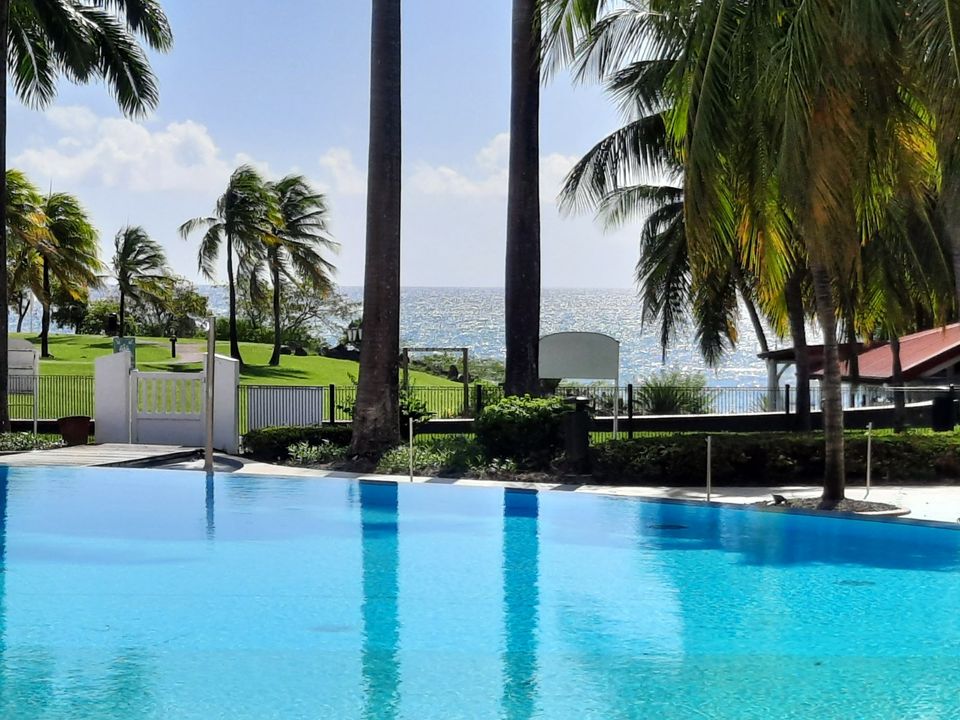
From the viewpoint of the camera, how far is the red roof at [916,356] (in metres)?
31.9

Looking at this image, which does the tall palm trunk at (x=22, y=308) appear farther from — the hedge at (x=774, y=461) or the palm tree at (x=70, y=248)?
the hedge at (x=774, y=461)

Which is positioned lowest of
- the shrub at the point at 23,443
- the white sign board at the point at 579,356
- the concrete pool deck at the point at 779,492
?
the concrete pool deck at the point at 779,492

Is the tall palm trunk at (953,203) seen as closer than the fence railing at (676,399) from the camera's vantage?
Yes

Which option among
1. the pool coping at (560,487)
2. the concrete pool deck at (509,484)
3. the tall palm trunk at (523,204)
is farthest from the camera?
the tall palm trunk at (523,204)

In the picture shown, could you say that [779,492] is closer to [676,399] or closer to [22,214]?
[676,399]

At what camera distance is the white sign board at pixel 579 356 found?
69.9 feet

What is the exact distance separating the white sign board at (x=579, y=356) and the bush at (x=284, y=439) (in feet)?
14.4

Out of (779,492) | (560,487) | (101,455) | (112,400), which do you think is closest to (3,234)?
(112,400)

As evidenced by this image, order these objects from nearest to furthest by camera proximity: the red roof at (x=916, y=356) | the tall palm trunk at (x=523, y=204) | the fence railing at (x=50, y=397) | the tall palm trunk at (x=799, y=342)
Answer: the tall palm trunk at (x=523, y=204) → the tall palm trunk at (x=799, y=342) → the fence railing at (x=50, y=397) → the red roof at (x=916, y=356)

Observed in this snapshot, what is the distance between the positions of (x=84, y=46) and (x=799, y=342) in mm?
17868

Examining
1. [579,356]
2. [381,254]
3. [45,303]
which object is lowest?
[579,356]

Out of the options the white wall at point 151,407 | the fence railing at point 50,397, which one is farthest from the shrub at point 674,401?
the fence railing at point 50,397

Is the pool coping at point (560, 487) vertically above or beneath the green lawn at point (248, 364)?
beneath

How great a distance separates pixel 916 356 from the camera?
33.2 m
